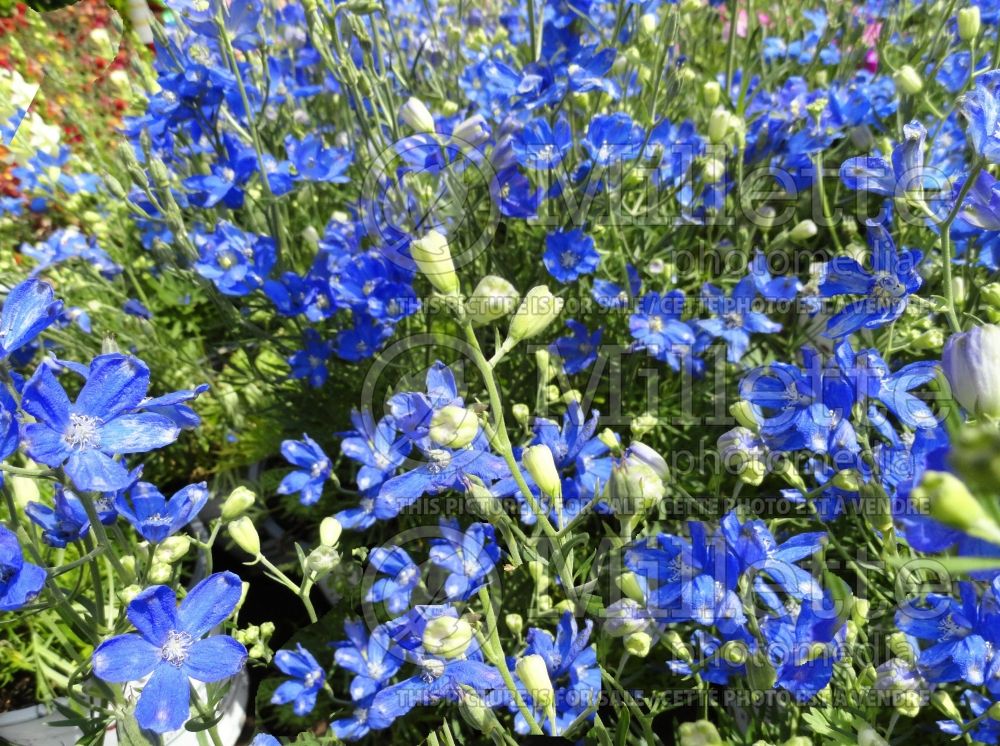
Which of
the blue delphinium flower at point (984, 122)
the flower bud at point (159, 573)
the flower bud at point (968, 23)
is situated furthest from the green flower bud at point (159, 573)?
the flower bud at point (968, 23)

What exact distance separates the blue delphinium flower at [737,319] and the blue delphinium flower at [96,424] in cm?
111

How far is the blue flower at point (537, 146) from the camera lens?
1.63m

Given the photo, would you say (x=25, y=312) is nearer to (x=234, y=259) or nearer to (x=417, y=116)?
(x=417, y=116)

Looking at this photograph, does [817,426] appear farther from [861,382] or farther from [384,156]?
[384,156]

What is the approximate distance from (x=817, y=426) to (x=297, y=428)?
133 centimetres

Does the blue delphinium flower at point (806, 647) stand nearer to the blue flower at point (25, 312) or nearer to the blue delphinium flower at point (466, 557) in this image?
the blue delphinium flower at point (466, 557)

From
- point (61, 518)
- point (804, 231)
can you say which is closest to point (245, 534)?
point (61, 518)

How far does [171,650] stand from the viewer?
938mm

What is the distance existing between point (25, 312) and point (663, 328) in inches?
46.0

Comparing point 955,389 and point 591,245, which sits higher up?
point 955,389

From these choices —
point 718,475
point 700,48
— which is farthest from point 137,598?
point 700,48

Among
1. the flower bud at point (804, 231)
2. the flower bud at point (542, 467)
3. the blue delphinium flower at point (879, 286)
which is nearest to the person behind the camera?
the flower bud at point (542, 467)

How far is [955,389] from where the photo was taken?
77 centimetres

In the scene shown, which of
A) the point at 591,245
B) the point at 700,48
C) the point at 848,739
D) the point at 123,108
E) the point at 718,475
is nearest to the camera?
the point at 848,739
